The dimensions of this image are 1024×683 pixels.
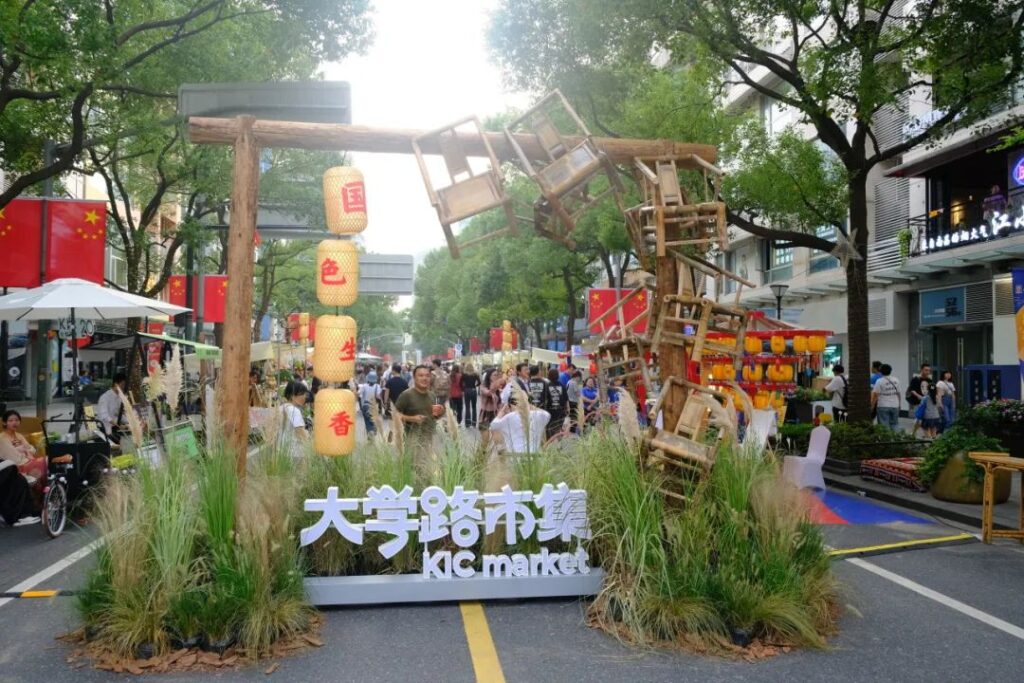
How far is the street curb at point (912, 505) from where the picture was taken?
9.34m

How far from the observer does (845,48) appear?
12.4 metres

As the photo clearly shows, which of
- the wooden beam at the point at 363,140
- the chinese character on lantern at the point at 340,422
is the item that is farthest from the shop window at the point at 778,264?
the chinese character on lantern at the point at 340,422

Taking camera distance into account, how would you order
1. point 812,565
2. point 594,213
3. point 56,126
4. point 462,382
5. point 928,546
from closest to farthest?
point 812,565 → point 928,546 → point 56,126 → point 462,382 → point 594,213

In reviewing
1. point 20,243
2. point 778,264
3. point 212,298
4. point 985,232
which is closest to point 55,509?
point 20,243

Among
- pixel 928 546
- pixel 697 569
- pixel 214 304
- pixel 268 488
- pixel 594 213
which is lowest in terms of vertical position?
pixel 928 546

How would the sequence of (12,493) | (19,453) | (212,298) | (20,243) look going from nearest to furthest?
(12,493), (19,453), (20,243), (212,298)

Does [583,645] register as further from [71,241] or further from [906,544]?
[71,241]

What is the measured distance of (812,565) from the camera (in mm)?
5457

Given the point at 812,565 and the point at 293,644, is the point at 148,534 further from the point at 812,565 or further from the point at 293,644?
the point at 812,565

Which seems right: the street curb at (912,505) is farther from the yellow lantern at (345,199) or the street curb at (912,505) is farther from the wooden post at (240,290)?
the wooden post at (240,290)

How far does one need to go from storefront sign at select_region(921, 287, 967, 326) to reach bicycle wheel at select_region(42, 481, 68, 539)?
2301 centimetres

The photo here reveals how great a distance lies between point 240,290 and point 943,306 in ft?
76.5

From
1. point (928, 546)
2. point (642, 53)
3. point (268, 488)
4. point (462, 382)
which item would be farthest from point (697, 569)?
point (462, 382)

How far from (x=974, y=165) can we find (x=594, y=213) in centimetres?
1159
